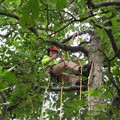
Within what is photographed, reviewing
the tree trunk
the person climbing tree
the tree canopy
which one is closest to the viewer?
the tree canopy

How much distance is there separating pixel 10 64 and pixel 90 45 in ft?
4.88

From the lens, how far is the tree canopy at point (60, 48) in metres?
2.87

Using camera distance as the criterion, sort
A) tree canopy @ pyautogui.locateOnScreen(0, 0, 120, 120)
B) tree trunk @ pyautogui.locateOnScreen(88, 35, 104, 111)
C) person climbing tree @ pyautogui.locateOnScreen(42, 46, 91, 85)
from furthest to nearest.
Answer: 1. person climbing tree @ pyautogui.locateOnScreen(42, 46, 91, 85)
2. tree trunk @ pyautogui.locateOnScreen(88, 35, 104, 111)
3. tree canopy @ pyautogui.locateOnScreen(0, 0, 120, 120)

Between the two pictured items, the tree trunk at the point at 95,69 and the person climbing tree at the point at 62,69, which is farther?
the person climbing tree at the point at 62,69

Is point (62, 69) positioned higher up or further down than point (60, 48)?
further down

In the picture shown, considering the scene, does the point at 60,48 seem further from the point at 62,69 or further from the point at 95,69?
the point at 95,69

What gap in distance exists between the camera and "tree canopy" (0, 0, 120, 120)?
9.41 feet

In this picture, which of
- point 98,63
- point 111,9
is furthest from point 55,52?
point 111,9

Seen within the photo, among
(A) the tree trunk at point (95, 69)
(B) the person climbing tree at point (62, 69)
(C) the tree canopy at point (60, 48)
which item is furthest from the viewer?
(B) the person climbing tree at point (62, 69)

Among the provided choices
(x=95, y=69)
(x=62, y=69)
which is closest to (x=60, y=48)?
(x=62, y=69)

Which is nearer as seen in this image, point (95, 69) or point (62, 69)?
point (95, 69)

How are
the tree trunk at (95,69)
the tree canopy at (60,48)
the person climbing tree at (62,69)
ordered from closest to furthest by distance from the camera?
the tree canopy at (60,48)
the tree trunk at (95,69)
the person climbing tree at (62,69)

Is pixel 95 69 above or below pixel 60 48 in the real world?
below

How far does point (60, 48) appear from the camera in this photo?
4539 millimetres
